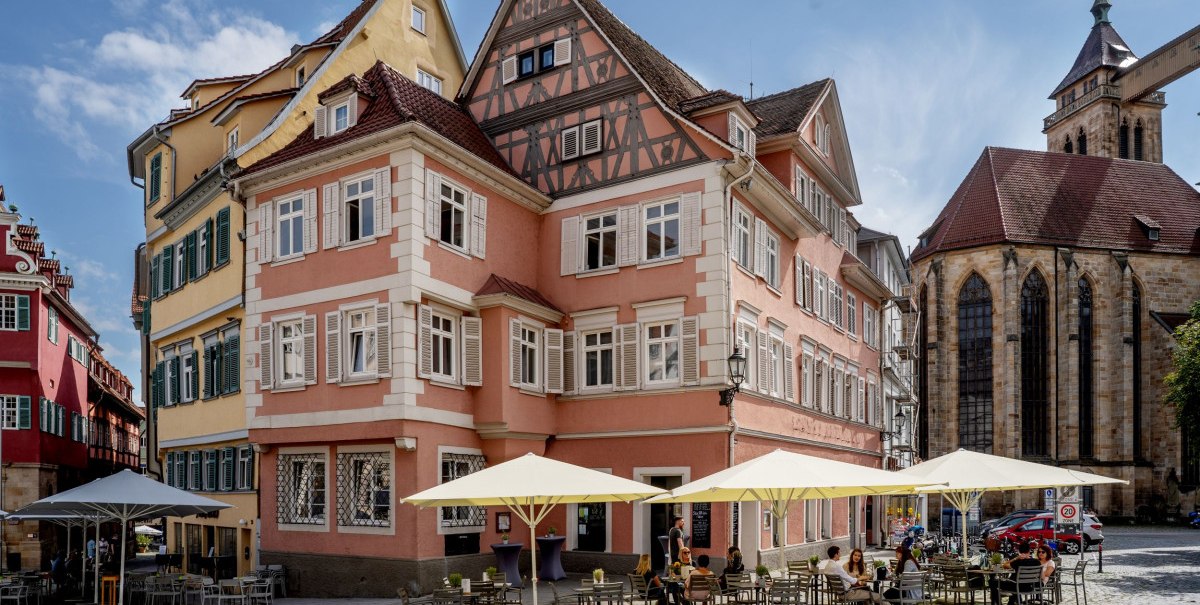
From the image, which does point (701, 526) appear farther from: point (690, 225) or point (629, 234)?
point (629, 234)

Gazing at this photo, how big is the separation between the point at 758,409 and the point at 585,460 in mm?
4064

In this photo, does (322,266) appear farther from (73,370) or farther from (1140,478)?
(1140,478)

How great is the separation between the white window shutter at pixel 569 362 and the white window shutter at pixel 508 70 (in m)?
6.60

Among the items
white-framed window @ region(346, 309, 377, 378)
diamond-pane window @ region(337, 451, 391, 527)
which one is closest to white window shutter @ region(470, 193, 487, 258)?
white-framed window @ region(346, 309, 377, 378)

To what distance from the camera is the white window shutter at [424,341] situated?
20719 millimetres

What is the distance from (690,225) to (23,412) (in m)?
26.8

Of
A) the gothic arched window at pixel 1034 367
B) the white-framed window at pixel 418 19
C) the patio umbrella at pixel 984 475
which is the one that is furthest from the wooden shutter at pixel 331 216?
the gothic arched window at pixel 1034 367

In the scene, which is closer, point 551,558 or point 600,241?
point 551,558

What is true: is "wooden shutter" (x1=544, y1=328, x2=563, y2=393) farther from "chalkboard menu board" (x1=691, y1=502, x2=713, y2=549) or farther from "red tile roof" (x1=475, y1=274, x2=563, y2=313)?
"chalkboard menu board" (x1=691, y1=502, x2=713, y2=549)

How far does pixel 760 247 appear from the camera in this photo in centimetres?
2520

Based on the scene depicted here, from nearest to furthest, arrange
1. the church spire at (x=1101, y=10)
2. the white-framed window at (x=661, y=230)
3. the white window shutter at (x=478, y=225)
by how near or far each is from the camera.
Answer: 1. the white window shutter at (x=478, y=225)
2. the white-framed window at (x=661, y=230)
3. the church spire at (x=1101, y=10)

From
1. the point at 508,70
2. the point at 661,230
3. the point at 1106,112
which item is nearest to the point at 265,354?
the point at 661,230

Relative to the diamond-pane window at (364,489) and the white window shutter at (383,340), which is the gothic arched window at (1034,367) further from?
the white window shutter at (383,340)

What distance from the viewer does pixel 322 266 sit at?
72.4 ft
